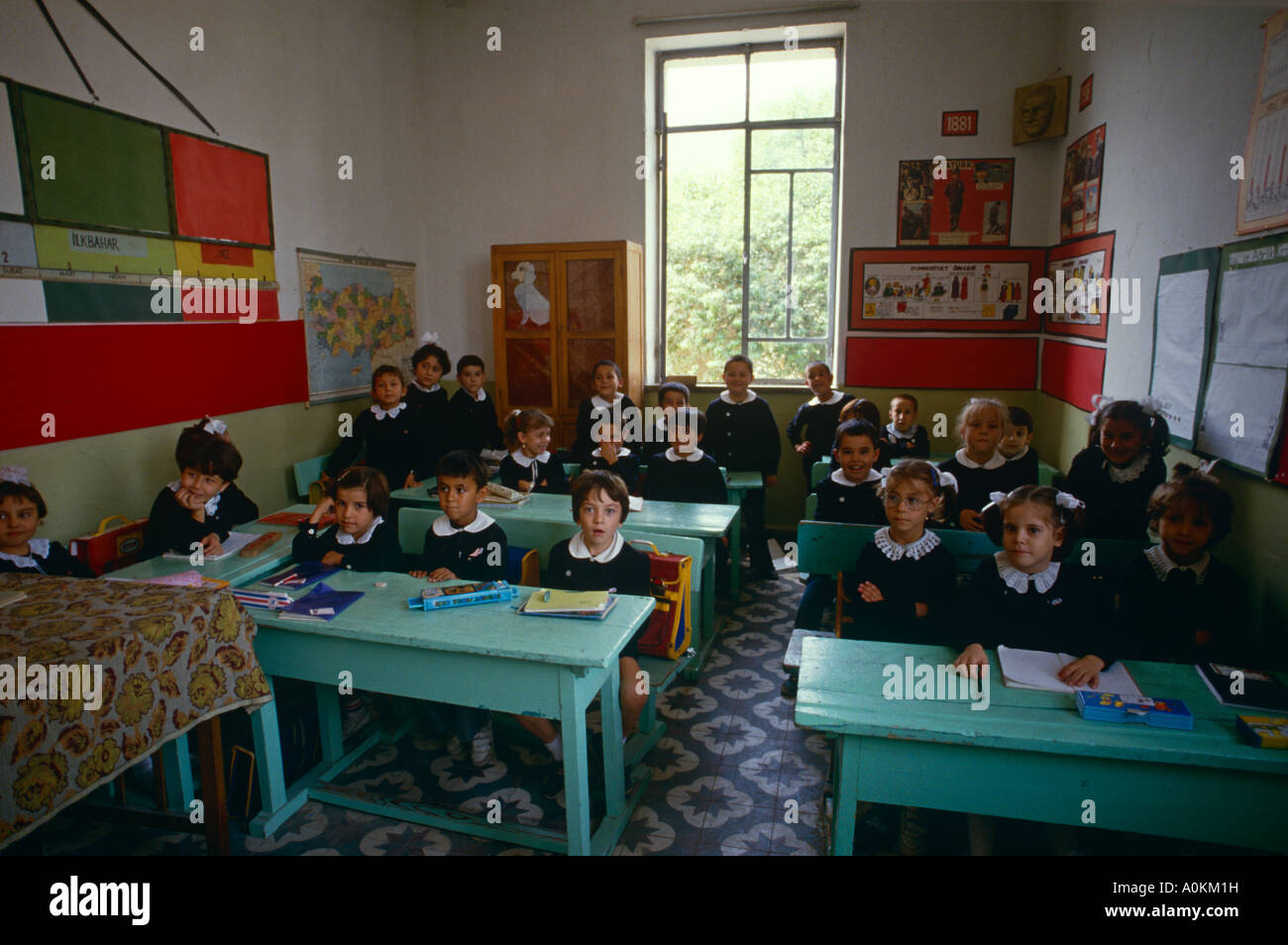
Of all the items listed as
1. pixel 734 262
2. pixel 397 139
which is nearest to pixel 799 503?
pixel 734 262

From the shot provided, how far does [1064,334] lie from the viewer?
14.8 feet

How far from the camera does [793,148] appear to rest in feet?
18.2

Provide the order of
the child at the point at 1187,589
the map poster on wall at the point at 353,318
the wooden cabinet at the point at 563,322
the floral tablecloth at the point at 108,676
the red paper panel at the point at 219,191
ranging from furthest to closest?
the wooden cabinet at the point at 563,322 → the map poster on wall at the point at 353,318 → the red paper panel at the point at 219,191 → the child at the point at 1187,589 → the floral tablecloth at the point at 108,676

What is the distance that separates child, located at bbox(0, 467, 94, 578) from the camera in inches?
97.7

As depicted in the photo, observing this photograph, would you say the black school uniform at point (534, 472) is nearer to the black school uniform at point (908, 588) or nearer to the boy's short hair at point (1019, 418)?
the black school uniform at point (908, 588)

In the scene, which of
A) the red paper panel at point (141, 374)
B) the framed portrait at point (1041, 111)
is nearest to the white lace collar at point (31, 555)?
the red paper panel at point (141, 374)

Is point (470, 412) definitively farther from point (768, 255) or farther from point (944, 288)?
point (944, 288)

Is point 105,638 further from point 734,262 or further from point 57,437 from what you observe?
point 734,262

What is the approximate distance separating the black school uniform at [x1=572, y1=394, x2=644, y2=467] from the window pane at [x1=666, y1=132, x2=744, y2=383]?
90 centimetres

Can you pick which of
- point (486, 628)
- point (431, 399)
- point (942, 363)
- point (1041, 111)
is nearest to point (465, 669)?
point (486, 628)

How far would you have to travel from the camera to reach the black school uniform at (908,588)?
2.52 metres

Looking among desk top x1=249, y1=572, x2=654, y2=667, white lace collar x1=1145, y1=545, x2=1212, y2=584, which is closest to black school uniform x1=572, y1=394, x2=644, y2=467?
desk top x1=249, y1=572, x2=654, y2=667

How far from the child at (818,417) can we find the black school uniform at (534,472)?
167 cm

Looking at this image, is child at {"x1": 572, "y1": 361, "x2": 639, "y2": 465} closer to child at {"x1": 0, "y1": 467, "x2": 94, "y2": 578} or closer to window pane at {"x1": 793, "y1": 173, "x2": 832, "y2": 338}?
window pane at {"x1": 793, "y1": 173, "x2": 832, "y2": 338}
